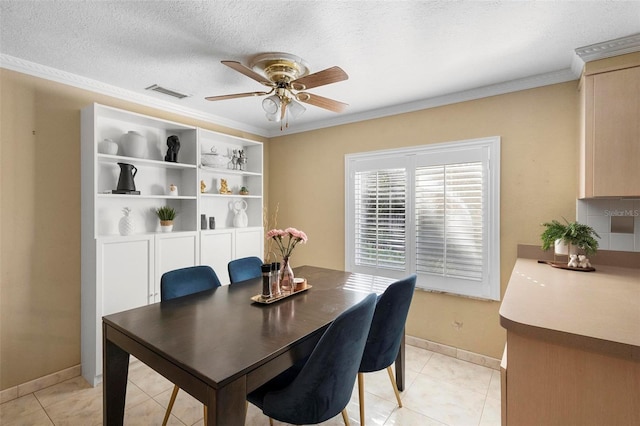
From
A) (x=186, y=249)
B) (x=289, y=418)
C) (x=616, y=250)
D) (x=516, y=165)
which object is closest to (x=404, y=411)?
(x=289, y=418)

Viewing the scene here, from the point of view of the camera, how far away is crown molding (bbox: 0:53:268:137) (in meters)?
2.14

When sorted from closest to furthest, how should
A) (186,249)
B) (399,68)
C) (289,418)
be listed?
(289,418) < (399,68) < (186,249)

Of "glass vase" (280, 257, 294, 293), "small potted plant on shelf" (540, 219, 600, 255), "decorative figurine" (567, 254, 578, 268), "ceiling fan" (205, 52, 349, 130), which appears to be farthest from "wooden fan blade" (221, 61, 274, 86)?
"decorative figurine" (567, 254, 578, 268)

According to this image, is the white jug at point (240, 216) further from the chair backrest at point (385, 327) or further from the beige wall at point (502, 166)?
the chair backrest at point (385, 327)

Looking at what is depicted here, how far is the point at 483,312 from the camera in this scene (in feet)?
8.67

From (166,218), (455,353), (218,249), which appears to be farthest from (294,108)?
(455,353)

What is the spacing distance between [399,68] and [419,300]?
216 centimetres

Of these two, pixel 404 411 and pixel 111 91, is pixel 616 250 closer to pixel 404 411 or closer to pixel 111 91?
pixel 404 411

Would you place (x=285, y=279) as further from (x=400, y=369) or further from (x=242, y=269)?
(x=400, y=369)

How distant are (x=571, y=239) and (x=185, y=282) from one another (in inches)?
106

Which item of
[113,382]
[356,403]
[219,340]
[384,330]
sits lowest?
[356,403]

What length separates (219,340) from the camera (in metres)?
1.28

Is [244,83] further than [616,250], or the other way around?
[244,83]

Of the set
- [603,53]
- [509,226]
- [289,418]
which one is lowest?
[289,418]
